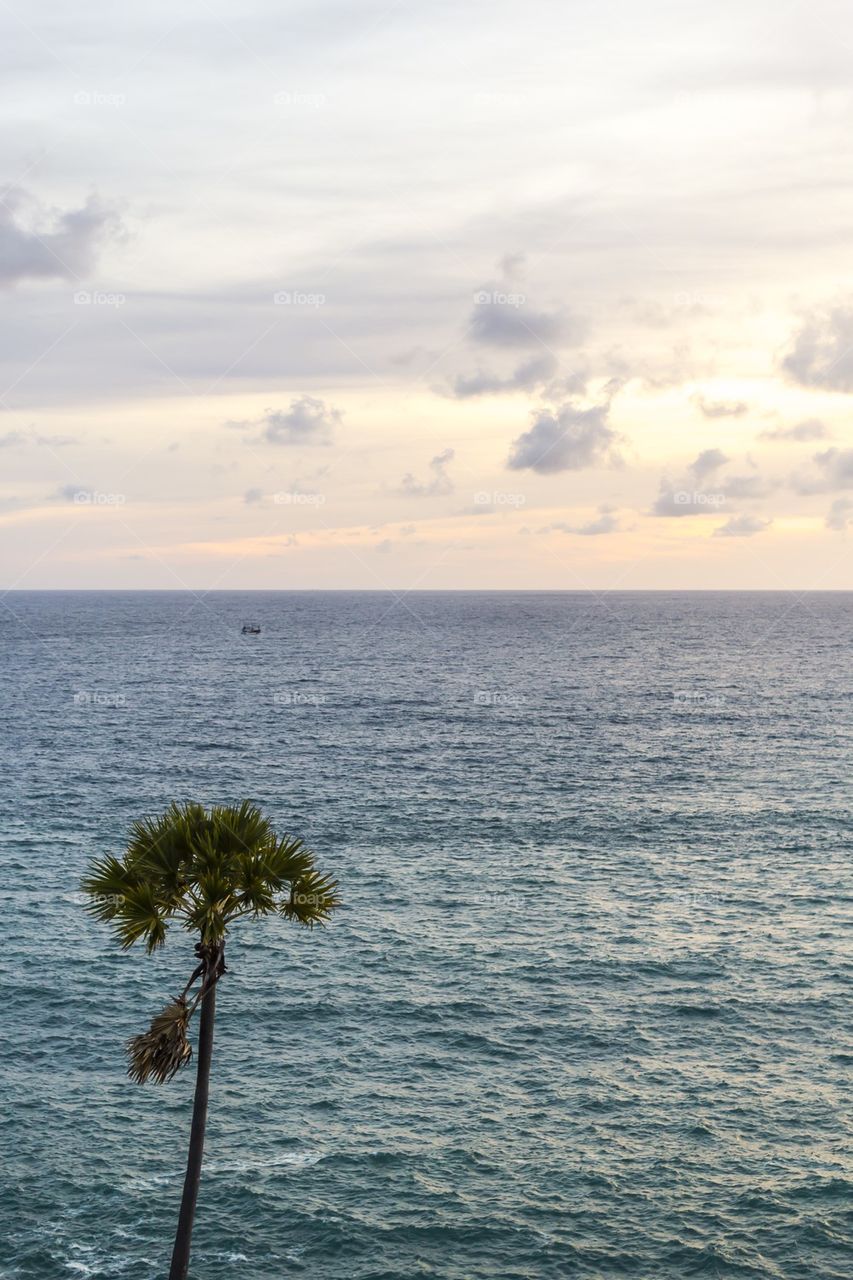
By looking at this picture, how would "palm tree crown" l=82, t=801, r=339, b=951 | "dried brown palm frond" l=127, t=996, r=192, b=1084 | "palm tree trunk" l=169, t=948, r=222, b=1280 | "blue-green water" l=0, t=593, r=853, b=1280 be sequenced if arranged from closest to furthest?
"palm tree crown" l=82, t=801, r=339, b=951, "dried brown palm frond" l=127, t=996, r=192, b=1084, "palm tree trunk" l=169, t=948, r=222, b=1280, "blue-green water" l=0, t=593, r=853, b=1280

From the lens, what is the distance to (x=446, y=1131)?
152 feet

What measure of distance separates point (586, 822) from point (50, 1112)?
174 feet

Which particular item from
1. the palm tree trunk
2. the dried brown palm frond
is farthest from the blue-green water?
the dried brown palm frond

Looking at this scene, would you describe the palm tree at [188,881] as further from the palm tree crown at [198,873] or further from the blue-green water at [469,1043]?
the blue-green water at [469,1043]

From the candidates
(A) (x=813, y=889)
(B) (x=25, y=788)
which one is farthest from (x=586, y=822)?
(B) (x=25, y=788)

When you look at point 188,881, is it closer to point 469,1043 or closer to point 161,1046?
point 161,1046

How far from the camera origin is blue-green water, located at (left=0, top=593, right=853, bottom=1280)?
40.0 meters

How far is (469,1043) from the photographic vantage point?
176 ft

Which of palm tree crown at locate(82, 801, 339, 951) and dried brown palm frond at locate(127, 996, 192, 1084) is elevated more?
palm tree crown at locate(82, 801, 339, 951)

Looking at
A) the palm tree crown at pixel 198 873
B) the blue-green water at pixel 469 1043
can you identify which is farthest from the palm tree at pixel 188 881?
the blue-green water at pixel 469 1043

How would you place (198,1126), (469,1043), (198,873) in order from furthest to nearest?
1. (469,1043)
2. (198,1126)
3. (198,873)

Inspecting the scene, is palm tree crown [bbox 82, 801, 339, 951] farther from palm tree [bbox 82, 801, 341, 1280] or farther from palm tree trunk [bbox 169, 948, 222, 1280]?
palm tree trunk [bbox 169, 948, 222, 1280]

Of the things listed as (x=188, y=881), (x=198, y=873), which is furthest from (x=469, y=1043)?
(x=198, y=873)

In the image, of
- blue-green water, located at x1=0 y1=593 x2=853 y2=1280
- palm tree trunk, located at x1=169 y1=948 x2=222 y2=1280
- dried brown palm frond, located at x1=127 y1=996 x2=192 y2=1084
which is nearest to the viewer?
dried brown palm frond, located at x1=127 y1=996 x2=192 y2=1084
